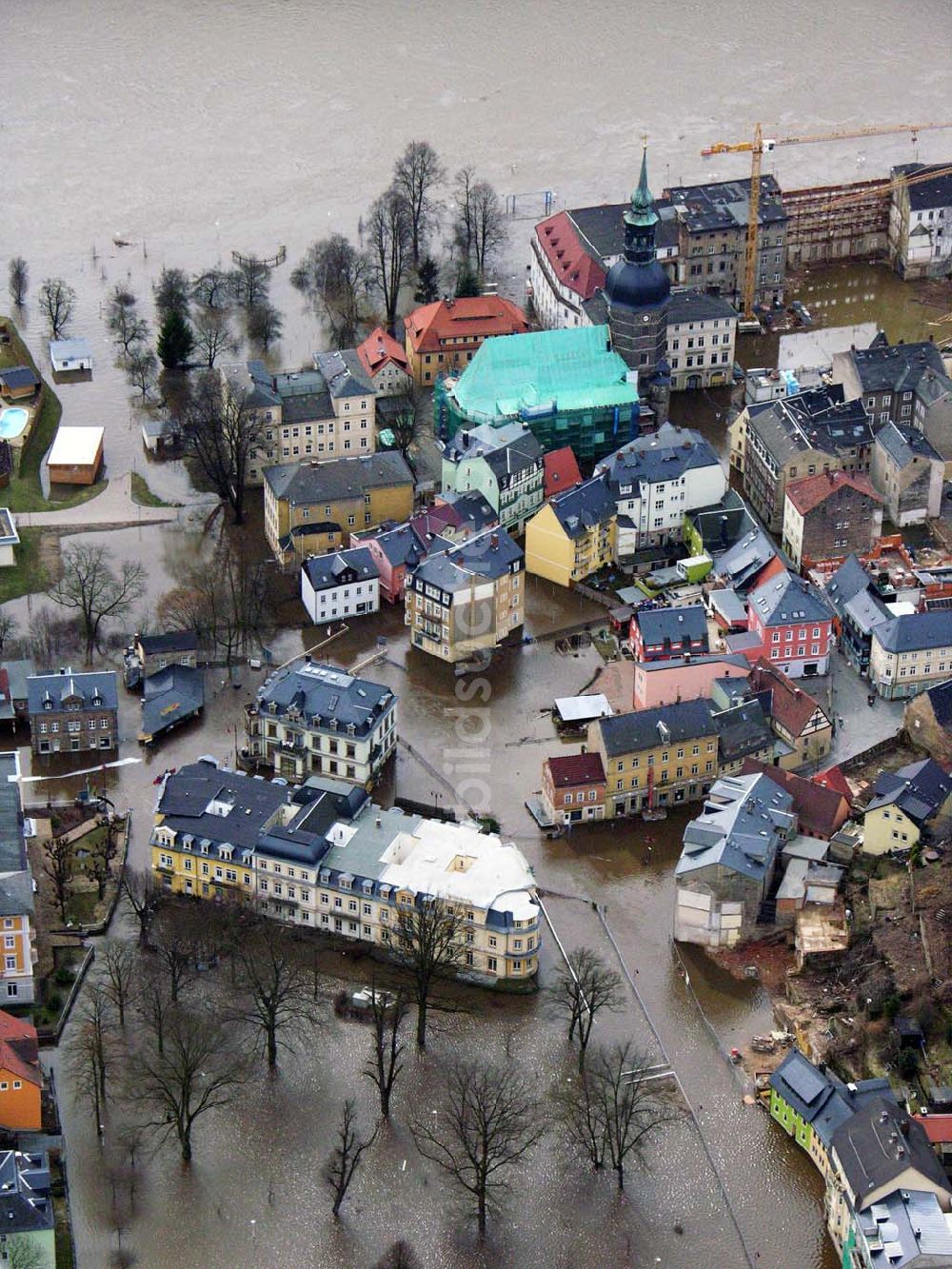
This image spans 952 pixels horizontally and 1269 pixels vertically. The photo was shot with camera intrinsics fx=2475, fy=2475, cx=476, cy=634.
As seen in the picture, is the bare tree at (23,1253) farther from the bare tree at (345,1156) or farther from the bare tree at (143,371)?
the bare tree at (143,371)

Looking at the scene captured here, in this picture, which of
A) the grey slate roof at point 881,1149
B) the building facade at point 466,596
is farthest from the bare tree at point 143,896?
the grey slate roof at point 881,1149

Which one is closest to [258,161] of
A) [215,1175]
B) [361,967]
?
[361,967]

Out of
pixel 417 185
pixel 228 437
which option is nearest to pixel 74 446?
pixel 228 437

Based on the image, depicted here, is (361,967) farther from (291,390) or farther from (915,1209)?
(291,390)

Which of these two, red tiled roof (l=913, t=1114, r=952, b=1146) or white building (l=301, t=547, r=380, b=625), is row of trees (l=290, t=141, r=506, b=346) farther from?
red tiled roof (l=913, t=1114, r=952, b=1146)

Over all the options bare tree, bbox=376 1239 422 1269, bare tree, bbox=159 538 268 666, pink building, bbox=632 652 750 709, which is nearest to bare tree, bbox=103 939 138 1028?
bare tree, bbox=376 1239 422 1269

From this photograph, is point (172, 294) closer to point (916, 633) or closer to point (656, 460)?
point (656, 460)
